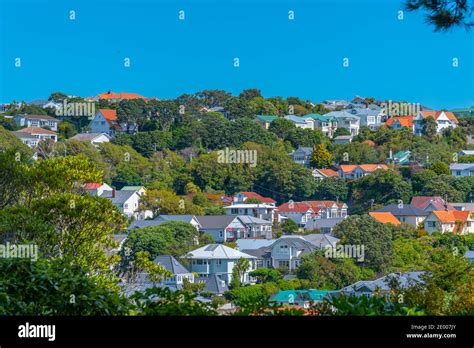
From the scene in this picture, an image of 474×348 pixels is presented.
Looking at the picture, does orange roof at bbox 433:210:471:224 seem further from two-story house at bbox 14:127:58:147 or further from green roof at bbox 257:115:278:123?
green roof at bbox 257:115:278:123

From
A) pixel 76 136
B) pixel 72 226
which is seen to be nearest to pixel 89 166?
pixel 72 226

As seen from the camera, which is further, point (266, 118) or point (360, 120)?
point (360, 120)

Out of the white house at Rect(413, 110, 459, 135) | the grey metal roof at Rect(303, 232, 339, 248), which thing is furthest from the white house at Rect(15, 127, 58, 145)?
the white house at Rect(413, 110, 459, 135)

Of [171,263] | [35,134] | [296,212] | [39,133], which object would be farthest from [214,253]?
[39,133]

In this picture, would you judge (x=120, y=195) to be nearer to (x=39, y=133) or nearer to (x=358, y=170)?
(x=39, y=133)

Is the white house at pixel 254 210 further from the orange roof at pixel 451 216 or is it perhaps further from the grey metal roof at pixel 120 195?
the orange roof at pixel 451 216
